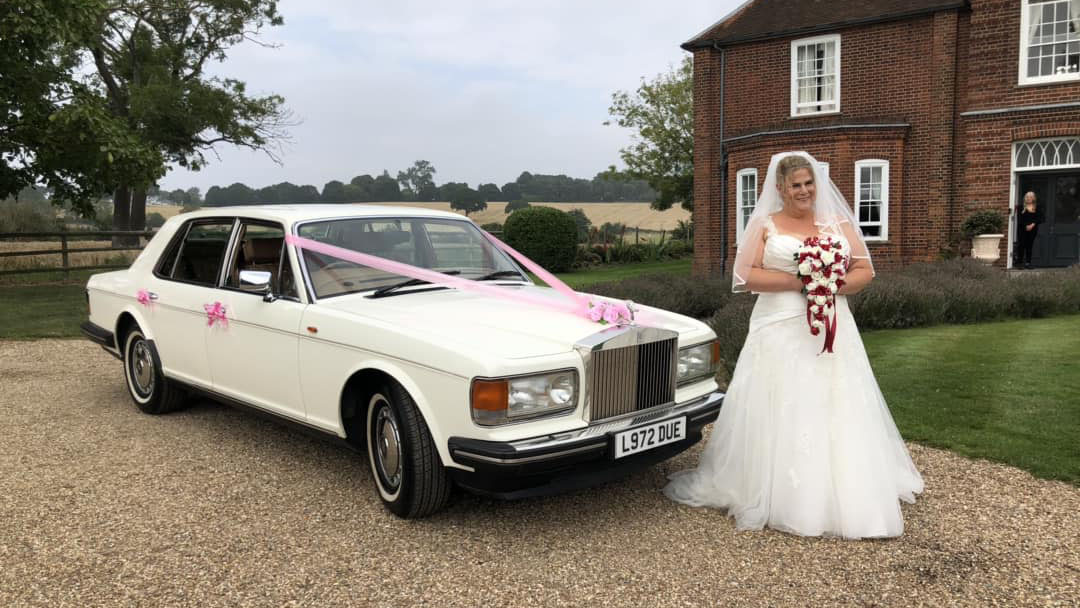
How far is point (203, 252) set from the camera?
5832mm

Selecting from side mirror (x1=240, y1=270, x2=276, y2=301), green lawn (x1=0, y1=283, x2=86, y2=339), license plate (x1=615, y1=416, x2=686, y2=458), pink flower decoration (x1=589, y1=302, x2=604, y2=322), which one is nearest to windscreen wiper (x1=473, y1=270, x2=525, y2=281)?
pink flower decoration (x1=589, y1=302, x2=604, y2=322)

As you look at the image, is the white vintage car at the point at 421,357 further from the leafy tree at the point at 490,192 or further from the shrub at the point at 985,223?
the leafy tree at the point at 490,192

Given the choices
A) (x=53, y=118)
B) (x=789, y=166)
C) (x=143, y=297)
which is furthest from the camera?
(x=53, y=118)

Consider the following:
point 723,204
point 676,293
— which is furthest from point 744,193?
point 676,293

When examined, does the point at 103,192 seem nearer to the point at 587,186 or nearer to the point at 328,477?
the point at 328,477

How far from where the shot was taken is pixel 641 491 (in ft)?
15.2

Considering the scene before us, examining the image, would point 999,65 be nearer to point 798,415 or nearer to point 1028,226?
point 1028,226

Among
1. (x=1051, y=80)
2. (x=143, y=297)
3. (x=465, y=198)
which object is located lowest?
(x=143, y=297)

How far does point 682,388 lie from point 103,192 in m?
17.9

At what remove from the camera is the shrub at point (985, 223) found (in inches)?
667

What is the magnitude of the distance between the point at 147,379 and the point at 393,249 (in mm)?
2889

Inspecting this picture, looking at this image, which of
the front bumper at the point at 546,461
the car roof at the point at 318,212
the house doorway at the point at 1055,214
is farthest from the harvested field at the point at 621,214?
the front bumper at the point at 546,461

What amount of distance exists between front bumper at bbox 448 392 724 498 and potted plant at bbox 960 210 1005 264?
52.3 feet

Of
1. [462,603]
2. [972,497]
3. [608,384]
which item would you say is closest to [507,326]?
[608,384]
